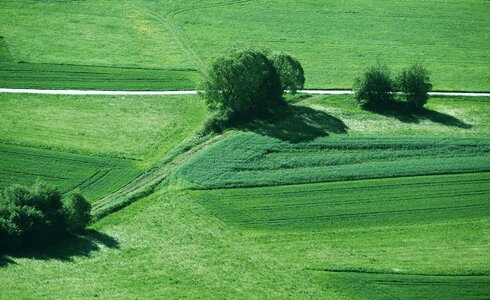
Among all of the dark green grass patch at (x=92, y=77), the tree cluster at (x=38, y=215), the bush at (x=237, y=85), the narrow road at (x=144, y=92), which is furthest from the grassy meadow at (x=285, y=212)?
the dark green grass patch at (x=92, y=77)

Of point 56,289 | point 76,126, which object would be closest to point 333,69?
point 76,126

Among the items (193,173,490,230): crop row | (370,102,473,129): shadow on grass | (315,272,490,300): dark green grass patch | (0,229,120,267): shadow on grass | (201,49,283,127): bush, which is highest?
(201,49,283,127): bush

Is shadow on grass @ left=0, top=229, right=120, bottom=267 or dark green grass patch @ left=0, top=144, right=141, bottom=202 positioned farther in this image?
dark green grass patch @ left=0, top=144, right=141, bottom=202

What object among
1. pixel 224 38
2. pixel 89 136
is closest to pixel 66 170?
pixel 89 136

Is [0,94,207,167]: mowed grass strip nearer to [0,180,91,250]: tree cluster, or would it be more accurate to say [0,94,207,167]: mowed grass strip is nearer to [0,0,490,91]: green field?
[0,0,490,91]: green field

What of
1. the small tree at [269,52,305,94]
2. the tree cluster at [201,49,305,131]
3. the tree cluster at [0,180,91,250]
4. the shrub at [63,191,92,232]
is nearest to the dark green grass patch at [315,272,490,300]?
the shrub at [63,191,92,232]

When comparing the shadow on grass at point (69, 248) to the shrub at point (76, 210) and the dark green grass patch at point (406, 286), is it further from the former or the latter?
the dark green grass patch at point (406, 286)
